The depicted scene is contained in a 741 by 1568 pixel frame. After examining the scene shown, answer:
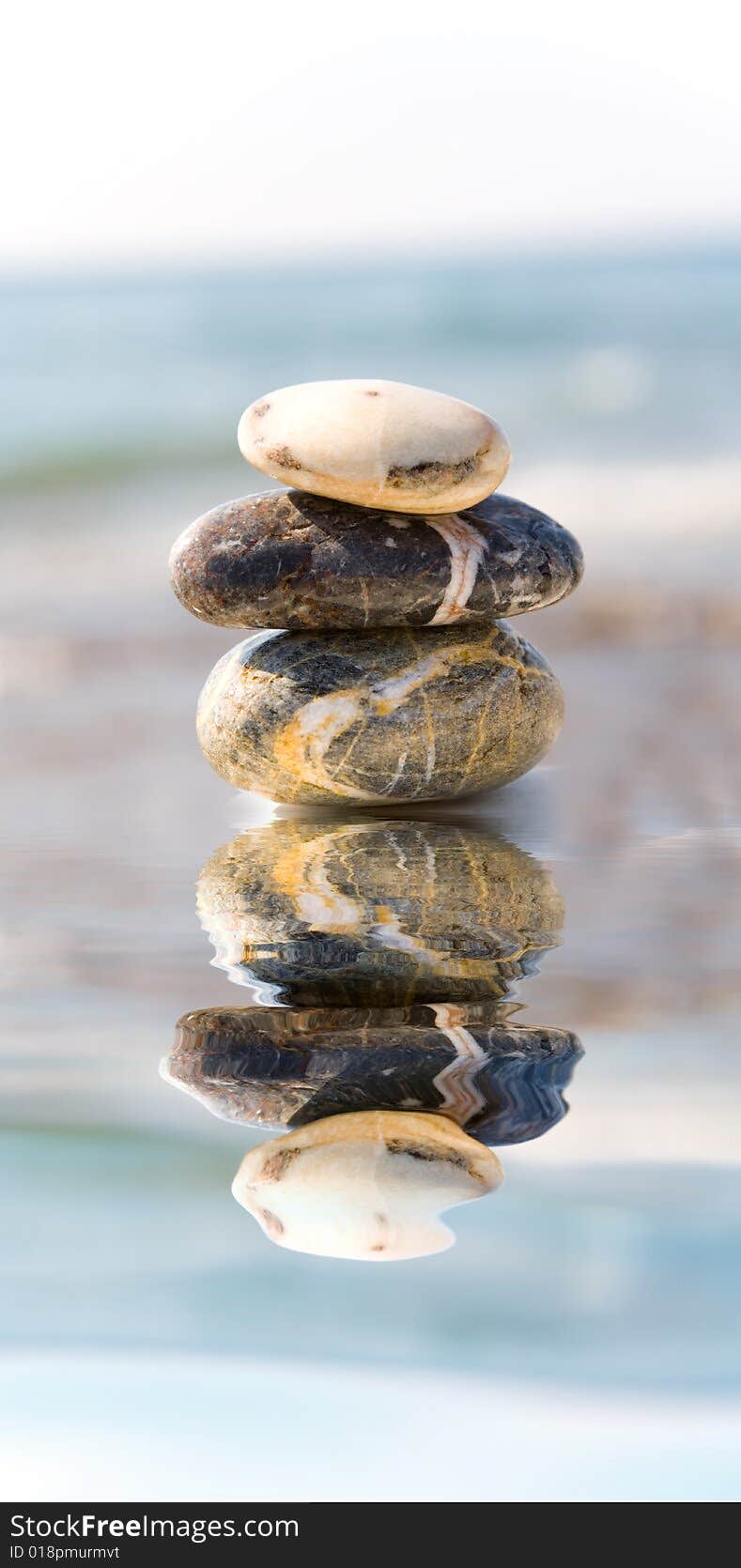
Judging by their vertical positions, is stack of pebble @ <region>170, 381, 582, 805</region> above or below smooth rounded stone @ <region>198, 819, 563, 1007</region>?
above

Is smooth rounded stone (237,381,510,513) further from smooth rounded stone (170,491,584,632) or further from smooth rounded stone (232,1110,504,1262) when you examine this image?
smooth rounded stone (232,1110,504,1262)

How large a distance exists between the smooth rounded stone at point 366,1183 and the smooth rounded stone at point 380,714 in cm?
152

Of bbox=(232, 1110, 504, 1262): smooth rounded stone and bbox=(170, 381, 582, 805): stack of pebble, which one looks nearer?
Result: bbox=(232, 1110, 504, 1262): smooth rounded stone

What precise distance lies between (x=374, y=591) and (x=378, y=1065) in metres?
1.47

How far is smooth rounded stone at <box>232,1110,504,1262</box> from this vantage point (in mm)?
1040

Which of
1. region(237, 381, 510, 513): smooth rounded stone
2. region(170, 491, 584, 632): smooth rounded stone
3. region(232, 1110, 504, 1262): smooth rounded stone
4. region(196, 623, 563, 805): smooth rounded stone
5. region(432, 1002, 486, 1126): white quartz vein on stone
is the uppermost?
region(237, 381, 510, 513): smooth rounded stone

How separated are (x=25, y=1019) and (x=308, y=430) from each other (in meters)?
1.41

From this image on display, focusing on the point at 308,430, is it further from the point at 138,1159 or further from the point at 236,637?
the point at 236,637

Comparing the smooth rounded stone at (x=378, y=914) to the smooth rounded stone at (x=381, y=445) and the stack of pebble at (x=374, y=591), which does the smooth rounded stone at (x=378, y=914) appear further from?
the smooth rounded stone at (x=381, y=445)

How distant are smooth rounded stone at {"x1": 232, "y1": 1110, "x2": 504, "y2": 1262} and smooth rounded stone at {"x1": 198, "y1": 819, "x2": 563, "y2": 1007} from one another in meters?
0.32

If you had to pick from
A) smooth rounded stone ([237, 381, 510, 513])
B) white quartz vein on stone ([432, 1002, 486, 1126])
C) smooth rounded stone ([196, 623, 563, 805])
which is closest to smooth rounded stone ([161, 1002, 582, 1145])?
white quartz vein on stone ([432, 1002, 486, 1126])

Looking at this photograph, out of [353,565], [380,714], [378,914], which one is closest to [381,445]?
[353,565]

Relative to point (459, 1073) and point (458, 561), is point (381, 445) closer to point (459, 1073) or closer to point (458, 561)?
point (458, 561)

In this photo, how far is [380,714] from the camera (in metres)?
2.64
